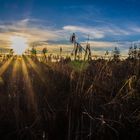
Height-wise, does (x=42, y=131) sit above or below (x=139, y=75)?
below

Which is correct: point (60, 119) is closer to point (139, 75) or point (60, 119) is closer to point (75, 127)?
point (75, 127)

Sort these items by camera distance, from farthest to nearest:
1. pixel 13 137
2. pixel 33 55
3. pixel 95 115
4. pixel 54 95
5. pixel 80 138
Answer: pixel 33 55 → pixel 54 95 → pixel 95 115 → pixel 13 137 → pixel 80 138

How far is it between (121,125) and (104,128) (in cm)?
28

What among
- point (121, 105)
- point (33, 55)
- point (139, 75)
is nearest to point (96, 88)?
point (139, 75)

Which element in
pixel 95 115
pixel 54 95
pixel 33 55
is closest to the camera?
pixel 95 115

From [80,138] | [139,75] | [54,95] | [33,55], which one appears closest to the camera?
[80,138]

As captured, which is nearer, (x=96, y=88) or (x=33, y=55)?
(x=96, y=88)

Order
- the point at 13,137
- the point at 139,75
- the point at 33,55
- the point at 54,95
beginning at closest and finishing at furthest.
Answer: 1. the point at 13,137
2. the point at 54,95
3. the point at 139,75
4. the point at 33,55

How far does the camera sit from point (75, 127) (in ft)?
11.4

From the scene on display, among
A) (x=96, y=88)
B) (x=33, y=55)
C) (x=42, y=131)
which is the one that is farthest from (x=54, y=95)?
(x=33, y=55)

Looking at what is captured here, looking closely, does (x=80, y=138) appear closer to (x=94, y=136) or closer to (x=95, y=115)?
(x=94, y=136)

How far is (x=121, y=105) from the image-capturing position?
13.1ft

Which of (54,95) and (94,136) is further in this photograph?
(54,95)

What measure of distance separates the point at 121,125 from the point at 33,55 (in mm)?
9745
